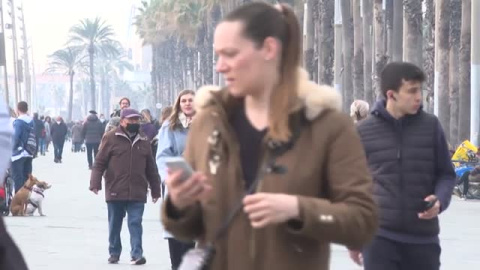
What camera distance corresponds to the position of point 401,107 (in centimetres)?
788

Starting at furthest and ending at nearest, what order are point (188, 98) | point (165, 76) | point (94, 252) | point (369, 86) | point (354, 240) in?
point (165, 76)
point (369, 86)
point (94, 252)
point (188, 98)
point (354, 240)

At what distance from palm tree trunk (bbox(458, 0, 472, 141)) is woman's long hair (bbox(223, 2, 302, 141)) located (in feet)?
110

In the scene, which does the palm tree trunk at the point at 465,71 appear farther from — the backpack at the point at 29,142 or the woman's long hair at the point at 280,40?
the woman's long hair at the point at 280,40

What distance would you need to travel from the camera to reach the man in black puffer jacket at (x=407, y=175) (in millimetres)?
7789

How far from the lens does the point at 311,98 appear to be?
4594mm

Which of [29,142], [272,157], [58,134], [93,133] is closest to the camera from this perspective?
[272,157]

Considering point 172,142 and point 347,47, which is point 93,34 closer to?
point 347,47

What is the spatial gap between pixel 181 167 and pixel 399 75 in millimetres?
3718

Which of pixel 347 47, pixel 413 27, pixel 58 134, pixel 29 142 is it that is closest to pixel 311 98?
pixel 29 142

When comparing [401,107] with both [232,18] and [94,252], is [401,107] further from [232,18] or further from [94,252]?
[94,252]

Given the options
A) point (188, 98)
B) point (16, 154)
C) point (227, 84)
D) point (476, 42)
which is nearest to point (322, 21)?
point (476, 42)

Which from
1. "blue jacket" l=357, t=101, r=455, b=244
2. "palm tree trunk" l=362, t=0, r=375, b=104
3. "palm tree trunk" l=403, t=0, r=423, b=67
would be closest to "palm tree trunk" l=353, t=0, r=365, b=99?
"palm tree trunk" l=362, t=0, r=375, b=104

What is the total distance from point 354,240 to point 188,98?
7.74 metres

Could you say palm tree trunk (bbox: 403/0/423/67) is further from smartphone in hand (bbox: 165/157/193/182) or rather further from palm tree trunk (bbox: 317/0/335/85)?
smartphone in hand (bbox: 165/157/193/182)
